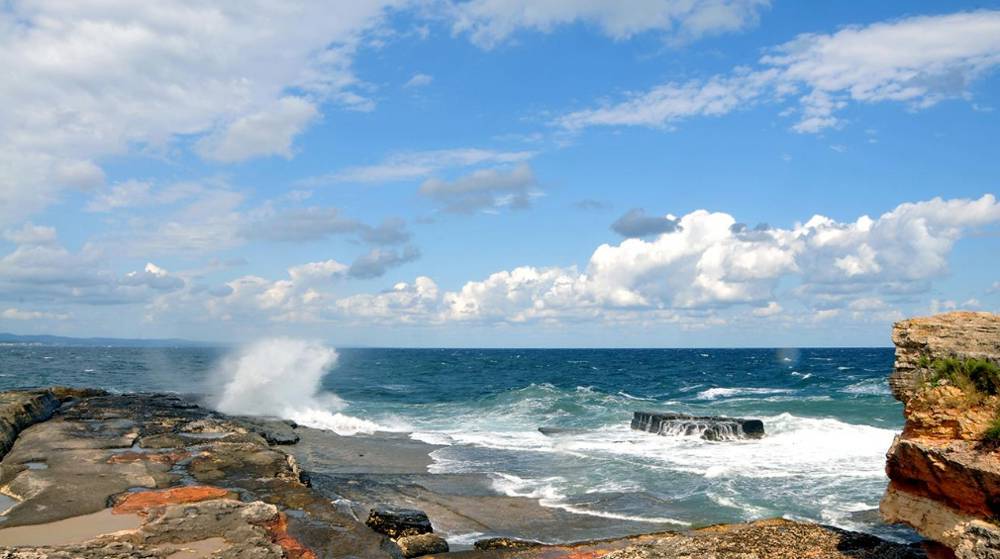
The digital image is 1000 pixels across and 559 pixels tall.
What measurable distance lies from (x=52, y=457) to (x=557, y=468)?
1408 centimetres

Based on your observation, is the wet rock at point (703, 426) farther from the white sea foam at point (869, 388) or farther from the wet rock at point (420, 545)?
the white sea foam at point (869, 388)

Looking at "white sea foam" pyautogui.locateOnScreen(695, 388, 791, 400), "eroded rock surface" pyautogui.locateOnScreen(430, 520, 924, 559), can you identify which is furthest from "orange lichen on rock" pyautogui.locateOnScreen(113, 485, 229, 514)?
"white sea foam" pyautogui.locateOnScreen(695, 388, 791, 400)

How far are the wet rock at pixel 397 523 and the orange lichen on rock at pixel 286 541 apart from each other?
181 centimetres

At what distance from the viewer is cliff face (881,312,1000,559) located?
25.7 feet

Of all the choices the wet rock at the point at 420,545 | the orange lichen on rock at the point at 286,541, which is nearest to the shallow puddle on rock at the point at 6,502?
the orange lichen on rock at the point at 286,541

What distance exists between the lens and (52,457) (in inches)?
637

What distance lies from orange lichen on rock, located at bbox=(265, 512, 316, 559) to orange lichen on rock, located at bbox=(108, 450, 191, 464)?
20.3 ft

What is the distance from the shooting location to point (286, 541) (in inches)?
411

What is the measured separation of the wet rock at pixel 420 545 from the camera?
1137cm

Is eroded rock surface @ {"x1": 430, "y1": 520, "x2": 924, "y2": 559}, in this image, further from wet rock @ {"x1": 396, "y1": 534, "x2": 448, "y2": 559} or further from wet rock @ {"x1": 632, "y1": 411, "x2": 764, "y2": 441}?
wet rock @ {"x1": 632, "y1": 411, "x2": 764, "y2": 441}

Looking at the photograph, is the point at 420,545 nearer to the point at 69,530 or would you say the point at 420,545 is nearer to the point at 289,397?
the point at 69,530

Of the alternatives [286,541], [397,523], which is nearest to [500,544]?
[397,523]

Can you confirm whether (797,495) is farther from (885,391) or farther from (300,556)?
(885,391)

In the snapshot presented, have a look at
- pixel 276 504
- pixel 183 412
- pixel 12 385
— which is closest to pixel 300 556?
pixel 276 504
